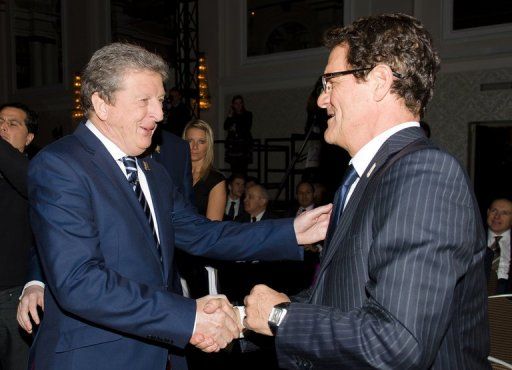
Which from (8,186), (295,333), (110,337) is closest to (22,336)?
(8,186)

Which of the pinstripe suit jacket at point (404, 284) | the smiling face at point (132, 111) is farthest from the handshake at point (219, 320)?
the smiling face at point (132, 111)

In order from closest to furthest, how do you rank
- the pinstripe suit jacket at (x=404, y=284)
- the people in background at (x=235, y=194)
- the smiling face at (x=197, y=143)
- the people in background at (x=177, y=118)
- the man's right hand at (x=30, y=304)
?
the pinstripe suit jacket at (x=404, y=284)
the man's right hand at (x=30, y=304)
the smiling face at (x=197, y=143)
the people in background at (x=235, y=194)
the people in background at (x=177, y=118)

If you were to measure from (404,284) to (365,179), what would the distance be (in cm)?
35

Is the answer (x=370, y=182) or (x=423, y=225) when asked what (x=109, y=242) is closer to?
(x=370, y=182)

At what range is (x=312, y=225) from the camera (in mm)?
1987

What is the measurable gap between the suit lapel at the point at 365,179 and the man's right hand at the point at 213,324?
469 mm

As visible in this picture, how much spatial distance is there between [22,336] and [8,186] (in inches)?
34.3

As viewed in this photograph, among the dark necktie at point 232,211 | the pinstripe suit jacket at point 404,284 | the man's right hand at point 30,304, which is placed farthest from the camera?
the dark necktie at point 232,211

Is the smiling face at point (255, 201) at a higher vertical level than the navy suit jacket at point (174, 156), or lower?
lower

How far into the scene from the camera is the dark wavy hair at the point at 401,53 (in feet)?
4.22

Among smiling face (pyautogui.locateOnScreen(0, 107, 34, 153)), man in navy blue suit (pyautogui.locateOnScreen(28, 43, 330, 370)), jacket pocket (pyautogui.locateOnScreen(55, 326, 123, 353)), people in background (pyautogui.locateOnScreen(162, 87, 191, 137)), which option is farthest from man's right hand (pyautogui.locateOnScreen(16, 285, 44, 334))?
people in background (pyautogui.locateOnScreen(162, 87, 191, 137))

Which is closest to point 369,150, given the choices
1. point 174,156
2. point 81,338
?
point 81,338

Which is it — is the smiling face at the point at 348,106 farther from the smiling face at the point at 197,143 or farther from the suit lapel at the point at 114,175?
the smiling face at the point at 197,143

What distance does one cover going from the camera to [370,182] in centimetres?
122
